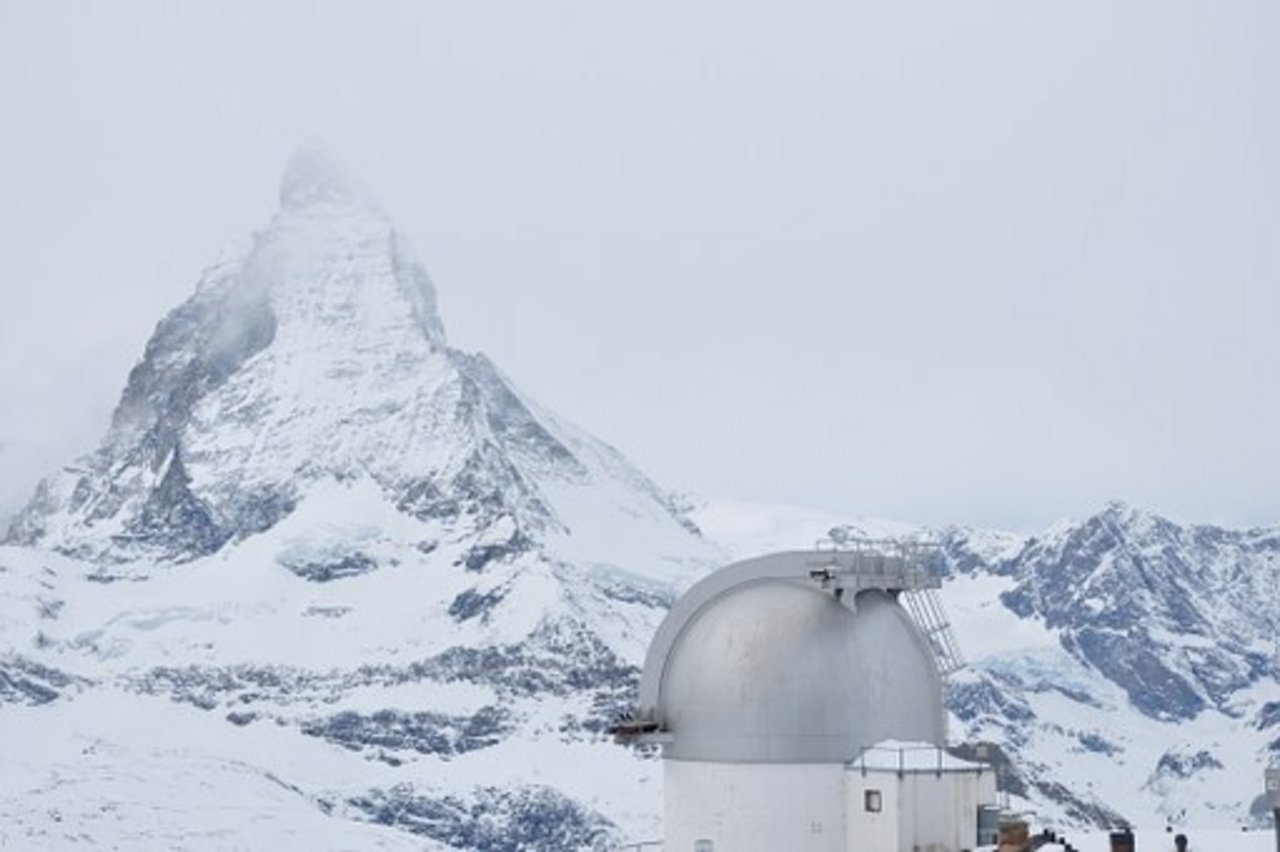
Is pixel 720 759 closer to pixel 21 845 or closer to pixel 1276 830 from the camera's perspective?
pixel 1276 830

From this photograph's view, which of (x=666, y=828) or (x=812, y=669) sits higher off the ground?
(x=812, y=669)

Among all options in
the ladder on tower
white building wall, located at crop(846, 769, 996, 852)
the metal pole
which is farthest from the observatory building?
the metal pole

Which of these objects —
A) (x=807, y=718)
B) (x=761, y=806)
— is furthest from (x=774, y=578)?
(x=761, y=806)

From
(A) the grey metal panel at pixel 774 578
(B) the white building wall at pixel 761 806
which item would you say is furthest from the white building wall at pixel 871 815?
(A) the grey metal panel at pixel 774 578

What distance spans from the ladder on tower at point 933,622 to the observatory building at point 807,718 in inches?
15.8

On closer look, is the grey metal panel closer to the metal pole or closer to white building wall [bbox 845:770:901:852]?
white building wall [bbox 845:770:901:852]

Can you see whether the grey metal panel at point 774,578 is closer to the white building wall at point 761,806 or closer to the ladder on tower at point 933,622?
the ladder on tower at point 933,622

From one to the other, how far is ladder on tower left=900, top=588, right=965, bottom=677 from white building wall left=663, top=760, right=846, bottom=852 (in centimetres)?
360

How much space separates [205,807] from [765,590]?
325ft

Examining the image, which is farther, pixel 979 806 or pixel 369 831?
pixel 369 831

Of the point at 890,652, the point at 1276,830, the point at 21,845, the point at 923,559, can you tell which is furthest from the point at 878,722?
the point at 21,845

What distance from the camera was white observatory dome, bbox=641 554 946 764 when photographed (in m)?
36.0

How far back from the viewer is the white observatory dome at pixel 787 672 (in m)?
36.0

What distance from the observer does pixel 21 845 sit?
103 metres
